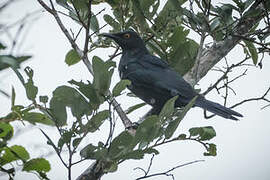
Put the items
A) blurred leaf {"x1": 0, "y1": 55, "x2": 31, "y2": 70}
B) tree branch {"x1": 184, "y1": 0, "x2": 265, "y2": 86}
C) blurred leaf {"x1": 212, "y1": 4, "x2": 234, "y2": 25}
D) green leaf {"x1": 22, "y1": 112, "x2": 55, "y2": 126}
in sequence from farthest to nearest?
tree branch {"x1": 184, "y1": 0, "x2": 265, "y2": 86} → blurred leaf {"x1": 212, "y1": 4, "x2": 234, "y2": 25} → green leaf {"x1": 22, "y1": 112, "x2": 55, "y2": 126} → blurred leaf {"x1": 0, "y1": 55, "x2": 31, "y2": 70}

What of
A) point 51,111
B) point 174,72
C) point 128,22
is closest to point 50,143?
point 51,111

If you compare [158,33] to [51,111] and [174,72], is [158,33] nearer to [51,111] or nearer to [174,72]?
[174,72]

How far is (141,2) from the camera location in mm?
3268

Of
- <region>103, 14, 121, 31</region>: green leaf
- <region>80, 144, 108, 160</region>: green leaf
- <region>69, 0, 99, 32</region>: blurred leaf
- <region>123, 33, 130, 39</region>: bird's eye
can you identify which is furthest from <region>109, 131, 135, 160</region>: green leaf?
<region>123, 33, 130, 39</region>: bird's eye

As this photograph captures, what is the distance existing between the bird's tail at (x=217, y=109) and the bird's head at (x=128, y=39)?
802 mm

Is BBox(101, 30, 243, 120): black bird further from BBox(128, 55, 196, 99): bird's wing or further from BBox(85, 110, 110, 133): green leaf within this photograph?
BBox(85, 110, 110, 133): green leaf

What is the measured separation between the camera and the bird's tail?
11.0 ft

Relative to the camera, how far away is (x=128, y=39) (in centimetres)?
415

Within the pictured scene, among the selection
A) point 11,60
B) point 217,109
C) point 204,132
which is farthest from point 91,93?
point 217,109

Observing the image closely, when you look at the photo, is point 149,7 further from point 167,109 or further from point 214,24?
point 167,109

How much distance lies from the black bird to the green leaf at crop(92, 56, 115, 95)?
4.94 feet

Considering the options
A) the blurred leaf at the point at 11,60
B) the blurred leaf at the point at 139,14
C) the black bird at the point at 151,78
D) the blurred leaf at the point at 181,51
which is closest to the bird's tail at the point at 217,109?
the black bird at the point at 151,78

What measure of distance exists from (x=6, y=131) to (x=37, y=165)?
23 centimetres

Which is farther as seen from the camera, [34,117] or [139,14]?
[139,14]
